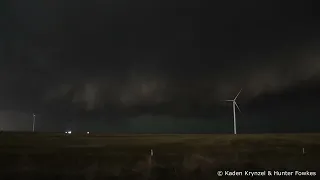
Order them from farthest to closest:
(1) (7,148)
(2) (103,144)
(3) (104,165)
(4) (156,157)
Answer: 1. (2) (103,144)
2. (1) (7,148)
3. (4) (156,157)
4. (3) (104,165)

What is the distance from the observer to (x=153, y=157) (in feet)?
→ 224

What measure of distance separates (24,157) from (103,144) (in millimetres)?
15540

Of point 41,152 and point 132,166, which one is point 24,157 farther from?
point 132,166

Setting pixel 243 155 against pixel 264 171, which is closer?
pixel 264 171

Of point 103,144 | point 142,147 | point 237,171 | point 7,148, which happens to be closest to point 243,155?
point 237,171

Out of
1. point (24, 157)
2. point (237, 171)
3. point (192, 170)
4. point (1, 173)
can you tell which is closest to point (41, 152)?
point (24, 157)

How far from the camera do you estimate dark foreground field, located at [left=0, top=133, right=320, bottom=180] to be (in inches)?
2410

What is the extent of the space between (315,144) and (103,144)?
37882mm

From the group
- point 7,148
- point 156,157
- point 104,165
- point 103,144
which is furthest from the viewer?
point 103,144

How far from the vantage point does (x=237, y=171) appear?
2430 inches

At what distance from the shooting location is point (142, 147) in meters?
76.4

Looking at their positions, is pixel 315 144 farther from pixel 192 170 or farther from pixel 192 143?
pixel 192 170

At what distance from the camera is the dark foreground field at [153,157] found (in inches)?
2410

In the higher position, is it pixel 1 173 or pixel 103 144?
pixel 103 144
